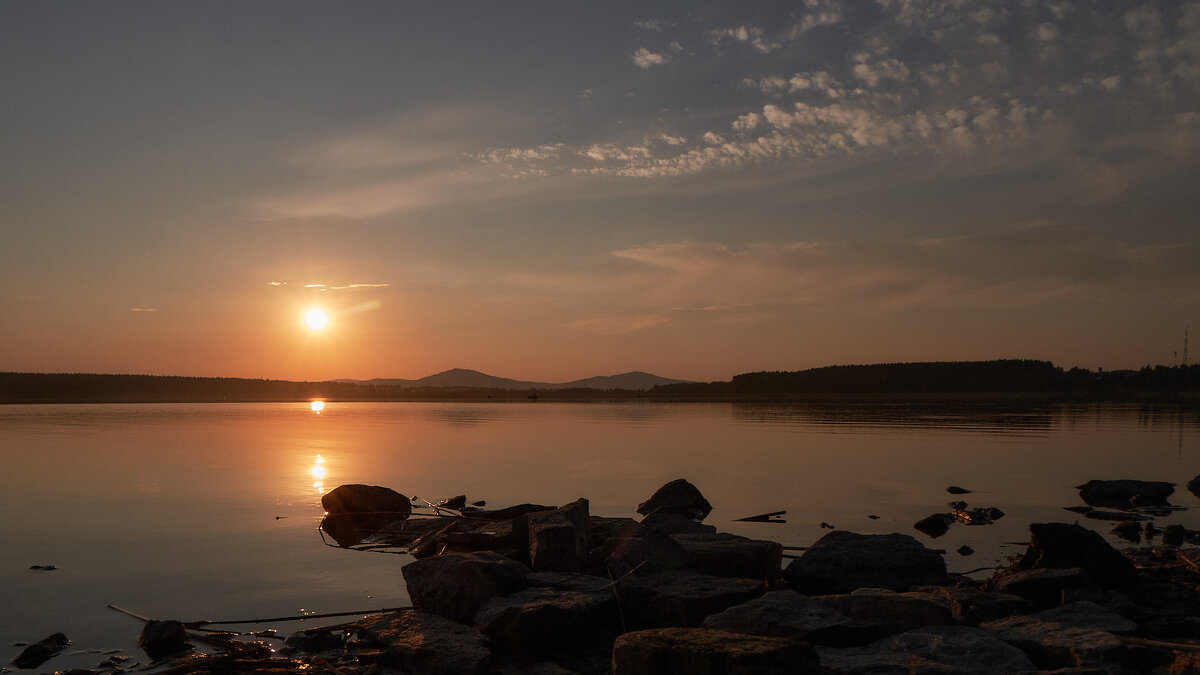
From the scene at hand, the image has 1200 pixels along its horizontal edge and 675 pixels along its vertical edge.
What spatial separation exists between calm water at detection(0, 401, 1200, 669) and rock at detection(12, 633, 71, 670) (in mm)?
160

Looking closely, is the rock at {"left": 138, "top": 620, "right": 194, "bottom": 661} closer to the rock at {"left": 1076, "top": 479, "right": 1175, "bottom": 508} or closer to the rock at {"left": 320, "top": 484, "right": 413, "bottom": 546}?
the rock at {"left": 320, "top": 484, "right": 413, "bottom": 546}

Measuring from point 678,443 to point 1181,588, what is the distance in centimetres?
2674

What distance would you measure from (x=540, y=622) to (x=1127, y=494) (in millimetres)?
16476

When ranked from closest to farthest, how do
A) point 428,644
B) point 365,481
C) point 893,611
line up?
1. point 428,644
2. point 893,611
3. point 365,481

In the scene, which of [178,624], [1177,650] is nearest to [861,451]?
[1177,650]

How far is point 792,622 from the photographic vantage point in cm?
729

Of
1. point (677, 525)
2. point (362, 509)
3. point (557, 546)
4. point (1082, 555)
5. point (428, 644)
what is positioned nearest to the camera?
point (428, 644)

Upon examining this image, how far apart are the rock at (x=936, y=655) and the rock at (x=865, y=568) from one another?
106 inches

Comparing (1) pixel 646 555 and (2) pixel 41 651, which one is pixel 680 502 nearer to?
(1) pixel 646 555

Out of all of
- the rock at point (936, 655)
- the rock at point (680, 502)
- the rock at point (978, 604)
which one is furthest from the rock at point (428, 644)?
the rock at point (680, 502)

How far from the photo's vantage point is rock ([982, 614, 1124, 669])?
6504mm

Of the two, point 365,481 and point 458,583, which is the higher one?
point 458,583

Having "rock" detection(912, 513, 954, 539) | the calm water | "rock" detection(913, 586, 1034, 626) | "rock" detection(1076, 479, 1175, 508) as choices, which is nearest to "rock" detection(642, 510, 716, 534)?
the calm water

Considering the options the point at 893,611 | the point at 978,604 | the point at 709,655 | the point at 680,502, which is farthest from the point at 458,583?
the point at 680,502
